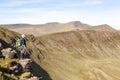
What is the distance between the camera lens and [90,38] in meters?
134

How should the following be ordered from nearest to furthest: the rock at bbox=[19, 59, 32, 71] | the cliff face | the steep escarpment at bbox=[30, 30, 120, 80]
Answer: the rock at bbox=[19, 59, 32, 71], the cliff face, the steep escarpment at bbox=[30, 30, 120, 80]

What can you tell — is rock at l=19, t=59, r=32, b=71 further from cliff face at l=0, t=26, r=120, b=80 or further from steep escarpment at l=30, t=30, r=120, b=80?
steep escarpment at l=30, t=30, r=120, b=80

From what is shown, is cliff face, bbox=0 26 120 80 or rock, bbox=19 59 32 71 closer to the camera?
rock, bbox=19 59 32 71

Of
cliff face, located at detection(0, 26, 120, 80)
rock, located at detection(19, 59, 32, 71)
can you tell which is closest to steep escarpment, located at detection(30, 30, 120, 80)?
cliff face, located at detection(0, 26, 120, 80)

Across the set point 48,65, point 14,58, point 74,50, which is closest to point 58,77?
point 48,65

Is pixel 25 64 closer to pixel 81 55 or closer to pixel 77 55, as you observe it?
pixel 77 55

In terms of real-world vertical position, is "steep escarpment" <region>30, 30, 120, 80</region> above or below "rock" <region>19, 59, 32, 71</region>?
below

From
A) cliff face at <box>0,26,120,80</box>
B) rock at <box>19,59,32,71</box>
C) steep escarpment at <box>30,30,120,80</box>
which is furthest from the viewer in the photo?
steep escarpment at <box>30,30,120,80</box>

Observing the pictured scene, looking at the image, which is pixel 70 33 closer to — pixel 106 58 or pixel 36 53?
pixel 106 58

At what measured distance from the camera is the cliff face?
78.1 meters

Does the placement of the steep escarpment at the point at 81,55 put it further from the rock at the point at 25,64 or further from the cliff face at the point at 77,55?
the rock at the point at 25,64

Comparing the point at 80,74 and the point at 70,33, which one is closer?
the point at 80,74

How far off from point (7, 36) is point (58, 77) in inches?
691

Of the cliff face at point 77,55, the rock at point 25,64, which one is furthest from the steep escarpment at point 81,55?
the rock at point 25,64
